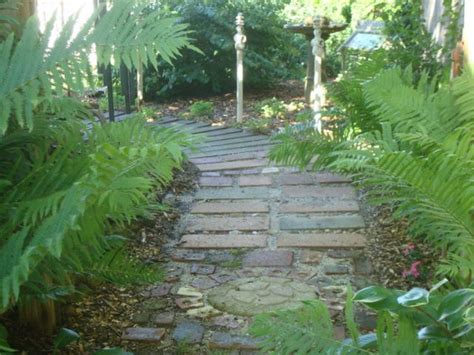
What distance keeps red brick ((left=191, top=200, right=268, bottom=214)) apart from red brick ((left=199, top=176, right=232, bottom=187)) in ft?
1.30

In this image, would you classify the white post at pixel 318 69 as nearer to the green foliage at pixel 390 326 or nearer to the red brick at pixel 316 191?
the red brick at pixel 316 191

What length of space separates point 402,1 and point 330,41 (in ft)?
16.4

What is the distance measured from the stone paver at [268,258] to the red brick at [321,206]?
62 centimetres

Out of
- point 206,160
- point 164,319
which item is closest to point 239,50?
point 206,160

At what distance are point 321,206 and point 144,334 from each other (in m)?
1.66

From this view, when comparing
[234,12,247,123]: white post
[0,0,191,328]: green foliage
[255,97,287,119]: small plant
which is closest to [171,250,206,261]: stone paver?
[0,0,191,328]: green foliage

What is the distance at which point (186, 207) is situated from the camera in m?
3.76

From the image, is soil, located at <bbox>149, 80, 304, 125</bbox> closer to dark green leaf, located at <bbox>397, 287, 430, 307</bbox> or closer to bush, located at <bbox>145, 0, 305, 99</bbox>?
bush, located at <bbox>145, 0, 305, 99</bbox>

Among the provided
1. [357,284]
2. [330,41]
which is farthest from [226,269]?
[330,41]

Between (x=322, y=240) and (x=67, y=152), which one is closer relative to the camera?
(x=67, y=152)

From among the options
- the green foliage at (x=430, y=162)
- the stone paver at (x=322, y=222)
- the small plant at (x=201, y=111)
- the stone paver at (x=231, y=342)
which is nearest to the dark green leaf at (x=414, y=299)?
the green foliage at (x=430, y=162)

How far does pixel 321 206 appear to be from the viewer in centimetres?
363

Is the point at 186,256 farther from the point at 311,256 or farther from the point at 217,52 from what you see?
the point at 217,52

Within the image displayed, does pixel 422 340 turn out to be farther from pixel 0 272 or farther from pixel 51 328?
pixel 51 328
